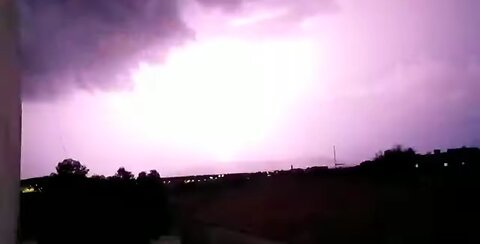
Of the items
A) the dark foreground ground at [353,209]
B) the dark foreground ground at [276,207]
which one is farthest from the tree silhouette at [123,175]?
the dark foreground ground at [353,209]

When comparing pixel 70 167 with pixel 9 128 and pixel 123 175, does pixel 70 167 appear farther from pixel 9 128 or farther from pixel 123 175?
pixel 9 128

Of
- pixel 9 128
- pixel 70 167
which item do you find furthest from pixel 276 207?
pixel 9 128

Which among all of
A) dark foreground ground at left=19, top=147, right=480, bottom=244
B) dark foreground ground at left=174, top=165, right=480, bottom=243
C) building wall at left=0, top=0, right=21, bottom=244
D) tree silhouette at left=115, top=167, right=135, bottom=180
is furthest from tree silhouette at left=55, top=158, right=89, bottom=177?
building wall at left=0, top=0, right=21, bottom=244

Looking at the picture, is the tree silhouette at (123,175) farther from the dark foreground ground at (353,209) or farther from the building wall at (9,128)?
the building wall at (9,128)

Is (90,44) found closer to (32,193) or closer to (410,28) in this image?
(32,193)

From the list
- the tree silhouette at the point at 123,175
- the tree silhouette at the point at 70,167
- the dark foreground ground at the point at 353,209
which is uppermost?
the tree silhouette at the point at 70,167

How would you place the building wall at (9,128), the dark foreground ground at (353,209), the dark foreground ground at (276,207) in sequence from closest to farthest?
the building wall at (9,128) → the dark foreground ground at (276,207) → the dark foreground ground at (353,209)
